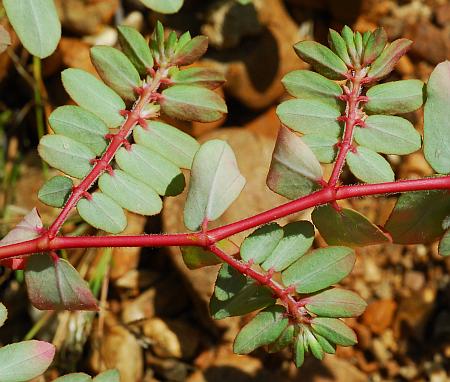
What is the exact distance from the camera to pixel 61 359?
2.58 metres

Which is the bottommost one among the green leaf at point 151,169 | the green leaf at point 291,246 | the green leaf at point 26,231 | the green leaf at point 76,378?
the green leaf at point 76,378

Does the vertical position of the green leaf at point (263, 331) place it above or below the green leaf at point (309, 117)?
below

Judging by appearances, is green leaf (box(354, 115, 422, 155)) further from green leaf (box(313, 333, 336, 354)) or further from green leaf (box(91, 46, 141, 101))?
green leaf (box(91, 46, 141, 101))

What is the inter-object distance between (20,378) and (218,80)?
0.73 m

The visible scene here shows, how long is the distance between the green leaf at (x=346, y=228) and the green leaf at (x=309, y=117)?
19cm

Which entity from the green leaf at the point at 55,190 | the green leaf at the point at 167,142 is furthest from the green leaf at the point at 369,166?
the green leaf at the point at 55,190

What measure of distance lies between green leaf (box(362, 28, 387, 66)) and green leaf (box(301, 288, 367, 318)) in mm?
494

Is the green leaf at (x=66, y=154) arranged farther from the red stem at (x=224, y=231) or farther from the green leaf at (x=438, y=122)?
the green leaf at (x=438, y=122)

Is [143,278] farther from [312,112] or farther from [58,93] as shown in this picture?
[312,112]

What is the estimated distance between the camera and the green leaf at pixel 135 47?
1.61 metres

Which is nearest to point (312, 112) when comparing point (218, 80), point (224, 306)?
point (218, 80)

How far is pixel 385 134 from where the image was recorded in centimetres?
150

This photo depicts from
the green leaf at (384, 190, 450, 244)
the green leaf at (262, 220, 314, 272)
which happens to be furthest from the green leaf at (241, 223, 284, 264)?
the green leaf at (384, 190, 450, 244)

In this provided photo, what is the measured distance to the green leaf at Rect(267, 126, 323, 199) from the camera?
1.33 metres
